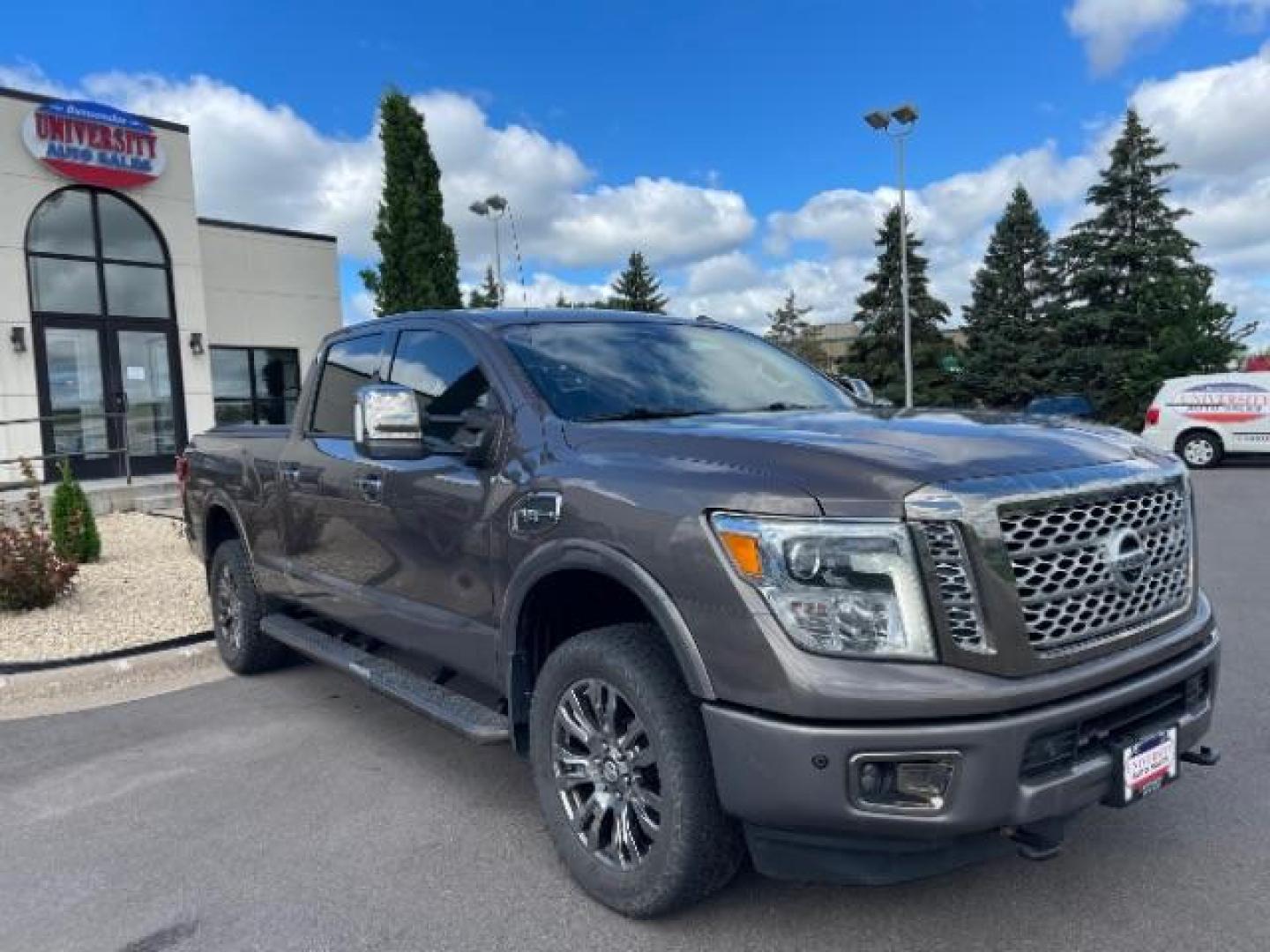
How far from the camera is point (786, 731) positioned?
2359 millimetres

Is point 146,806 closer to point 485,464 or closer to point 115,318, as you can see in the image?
point 485,464

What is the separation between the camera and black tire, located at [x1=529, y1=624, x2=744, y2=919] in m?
2.61

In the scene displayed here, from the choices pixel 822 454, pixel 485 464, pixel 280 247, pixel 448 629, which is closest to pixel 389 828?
pixel 448 629

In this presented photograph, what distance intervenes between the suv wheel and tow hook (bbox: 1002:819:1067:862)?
17.5 m

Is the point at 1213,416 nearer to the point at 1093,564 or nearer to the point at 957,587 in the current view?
the point at 1093,564

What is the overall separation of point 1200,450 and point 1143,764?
1755cm

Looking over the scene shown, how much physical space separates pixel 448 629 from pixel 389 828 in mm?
755

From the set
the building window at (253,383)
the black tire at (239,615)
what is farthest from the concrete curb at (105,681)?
the building window at (253,383)

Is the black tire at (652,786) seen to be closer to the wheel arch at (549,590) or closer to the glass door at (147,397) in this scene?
the wheel arch at (549,590)

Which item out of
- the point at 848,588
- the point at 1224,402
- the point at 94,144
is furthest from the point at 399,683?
the point at 1224,402

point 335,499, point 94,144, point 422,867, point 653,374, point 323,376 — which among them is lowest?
point 422,867

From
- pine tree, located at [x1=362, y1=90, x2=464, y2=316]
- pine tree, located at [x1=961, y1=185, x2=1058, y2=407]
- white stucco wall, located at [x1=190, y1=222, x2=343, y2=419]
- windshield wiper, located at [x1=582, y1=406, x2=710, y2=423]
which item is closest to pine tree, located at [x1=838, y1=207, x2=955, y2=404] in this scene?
pine tree, located at [x1=961, y1=185, x2=1058, y2=407]

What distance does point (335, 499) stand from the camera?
4383mm

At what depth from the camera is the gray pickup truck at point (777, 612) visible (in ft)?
7.69
